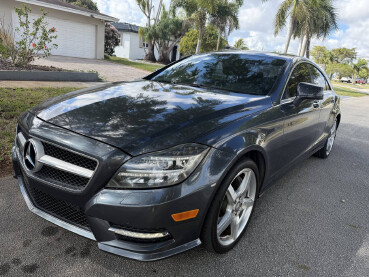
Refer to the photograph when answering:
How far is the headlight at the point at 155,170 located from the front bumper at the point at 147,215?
41 millimetres

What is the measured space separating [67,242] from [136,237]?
814mm

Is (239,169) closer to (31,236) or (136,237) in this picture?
(136,237)

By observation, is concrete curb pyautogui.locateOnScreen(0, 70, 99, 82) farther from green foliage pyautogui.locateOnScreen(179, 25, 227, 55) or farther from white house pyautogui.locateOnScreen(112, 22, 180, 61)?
white house pyautogui.locateOnScreen(112, 22, 180, 61)

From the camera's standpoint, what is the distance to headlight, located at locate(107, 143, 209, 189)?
5.60ft

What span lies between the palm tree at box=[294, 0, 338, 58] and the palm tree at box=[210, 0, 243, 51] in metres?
5.24

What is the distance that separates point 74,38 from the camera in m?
18.5

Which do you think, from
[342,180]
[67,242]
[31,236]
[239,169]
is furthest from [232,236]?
[342,180]

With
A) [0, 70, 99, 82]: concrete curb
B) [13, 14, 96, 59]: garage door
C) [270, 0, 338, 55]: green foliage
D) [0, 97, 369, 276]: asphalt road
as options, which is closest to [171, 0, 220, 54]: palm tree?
[270, 0, 338, 55]: green foliage

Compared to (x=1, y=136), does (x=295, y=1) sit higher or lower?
higher

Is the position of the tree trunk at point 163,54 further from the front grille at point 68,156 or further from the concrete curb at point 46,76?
the front grille at point 68,156

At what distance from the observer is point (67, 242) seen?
87.8 inches

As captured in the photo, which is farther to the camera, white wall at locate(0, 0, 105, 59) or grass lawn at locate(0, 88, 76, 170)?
white wall at locate(0, 0, 105, 59)

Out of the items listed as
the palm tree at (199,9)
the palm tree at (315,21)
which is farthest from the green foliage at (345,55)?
the palm tree at (199,9)

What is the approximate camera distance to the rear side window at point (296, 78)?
3.00 m
